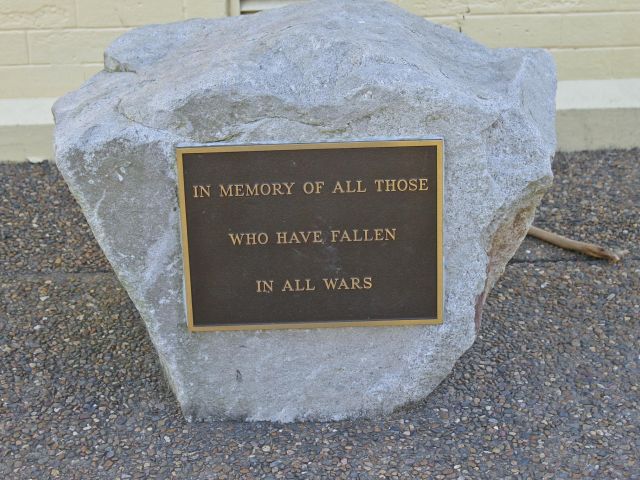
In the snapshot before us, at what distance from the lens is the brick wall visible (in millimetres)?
5906

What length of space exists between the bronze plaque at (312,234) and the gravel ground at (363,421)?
422 millimetres

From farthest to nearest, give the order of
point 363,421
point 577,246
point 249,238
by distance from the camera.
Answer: point 577,246 → point 363,421 → point 249,238

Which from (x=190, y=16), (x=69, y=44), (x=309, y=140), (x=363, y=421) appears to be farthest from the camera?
(x=69, y=44)

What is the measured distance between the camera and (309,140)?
2926 mm

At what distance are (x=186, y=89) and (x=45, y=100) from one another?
139 inches

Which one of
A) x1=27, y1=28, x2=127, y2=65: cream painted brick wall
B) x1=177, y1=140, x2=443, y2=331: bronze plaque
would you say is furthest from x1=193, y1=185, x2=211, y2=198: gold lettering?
x1=27, y1=28, x2=127, y2=65: cream painted brick wall

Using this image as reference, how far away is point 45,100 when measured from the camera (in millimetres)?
6051

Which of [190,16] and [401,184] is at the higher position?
[401,184]

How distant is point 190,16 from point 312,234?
11.0 ft

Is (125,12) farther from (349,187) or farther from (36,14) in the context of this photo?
(349,187)

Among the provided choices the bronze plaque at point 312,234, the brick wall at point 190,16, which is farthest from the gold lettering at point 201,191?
the brick wall at point 190,16

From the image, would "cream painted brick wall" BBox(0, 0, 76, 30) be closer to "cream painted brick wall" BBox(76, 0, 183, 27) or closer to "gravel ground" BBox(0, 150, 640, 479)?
"cream painted brick wall" BBox(76, 0, 183, 27)

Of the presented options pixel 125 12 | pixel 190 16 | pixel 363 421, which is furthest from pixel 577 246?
pixel 125 12


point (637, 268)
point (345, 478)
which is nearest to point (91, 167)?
point (345, 478)
